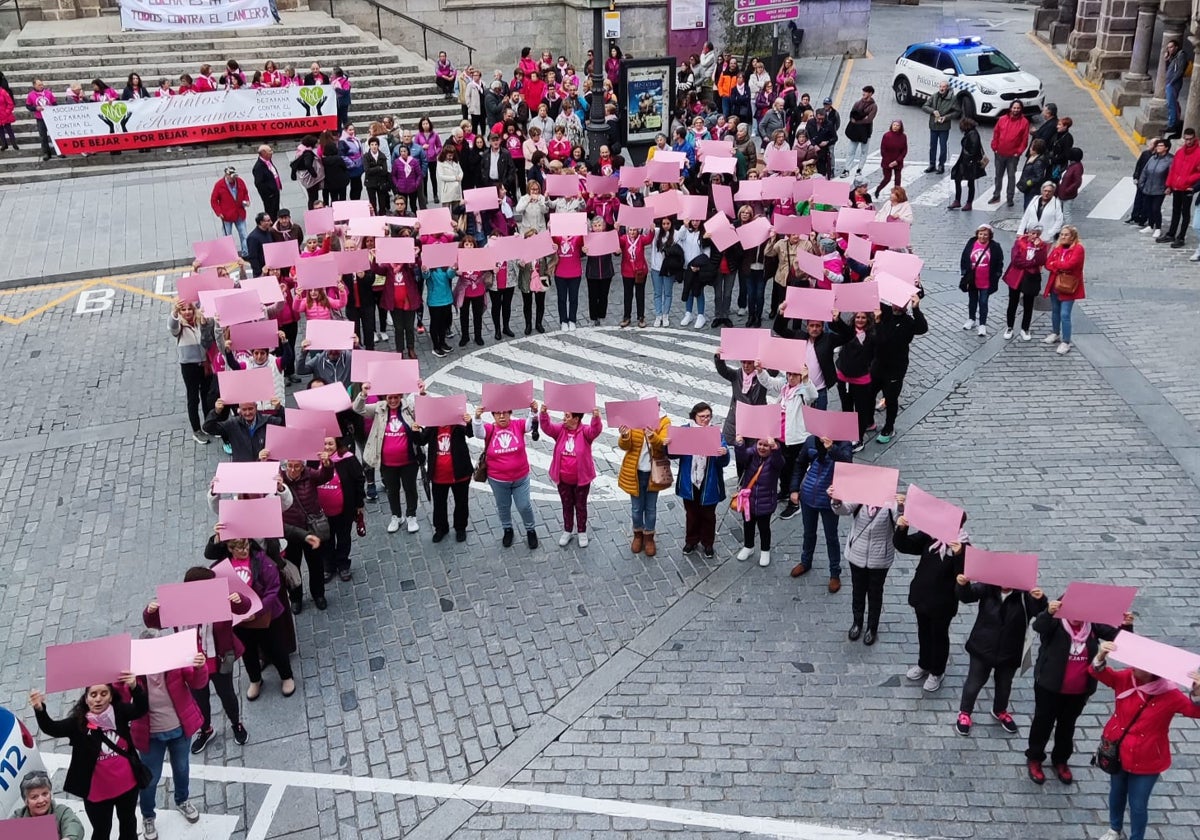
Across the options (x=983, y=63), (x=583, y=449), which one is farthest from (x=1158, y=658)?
(x=983, y=63)

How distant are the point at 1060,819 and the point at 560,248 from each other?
30.6 ft

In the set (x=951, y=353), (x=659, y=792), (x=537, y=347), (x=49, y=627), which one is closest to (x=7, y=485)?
(x=49, y=627)

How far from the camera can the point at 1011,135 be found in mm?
18922

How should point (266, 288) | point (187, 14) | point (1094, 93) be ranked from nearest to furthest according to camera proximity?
point (266, 288) < point (187, 14) < point (1094, 93)

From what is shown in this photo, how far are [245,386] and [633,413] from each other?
11.3 feet

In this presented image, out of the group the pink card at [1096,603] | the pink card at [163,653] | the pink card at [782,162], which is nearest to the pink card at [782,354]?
the pink card at [1096,603]

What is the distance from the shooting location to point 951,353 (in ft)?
44.7

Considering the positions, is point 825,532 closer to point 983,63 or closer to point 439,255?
point 439,255

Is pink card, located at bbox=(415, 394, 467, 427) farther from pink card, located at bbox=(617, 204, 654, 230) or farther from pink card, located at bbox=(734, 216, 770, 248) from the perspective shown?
pink card, located at bbox=(734, 216, 770, 248)

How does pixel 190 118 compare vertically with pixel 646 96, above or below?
below

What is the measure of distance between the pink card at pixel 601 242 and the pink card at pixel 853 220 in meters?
2.87

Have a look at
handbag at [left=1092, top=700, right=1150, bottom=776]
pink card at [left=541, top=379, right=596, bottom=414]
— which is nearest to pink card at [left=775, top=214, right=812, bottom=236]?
pink card at [left=541, top=379, right=596, bottom=414]

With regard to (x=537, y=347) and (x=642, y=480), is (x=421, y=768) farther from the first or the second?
(x=537, y=347)

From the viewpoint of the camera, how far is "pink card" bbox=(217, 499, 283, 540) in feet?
24.6
